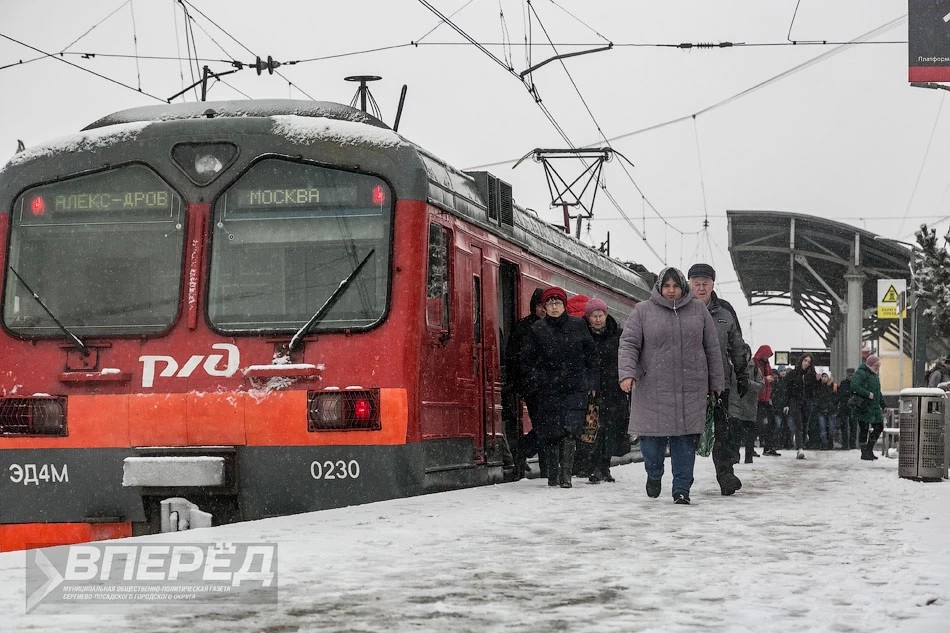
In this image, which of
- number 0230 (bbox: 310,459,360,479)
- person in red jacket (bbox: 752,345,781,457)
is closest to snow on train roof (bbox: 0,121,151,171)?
number 0230 (bbox: 310,459,360,479)

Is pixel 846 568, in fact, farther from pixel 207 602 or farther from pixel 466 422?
pixel 466 422

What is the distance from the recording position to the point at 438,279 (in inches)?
388

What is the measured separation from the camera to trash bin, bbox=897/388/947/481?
13.4 metres

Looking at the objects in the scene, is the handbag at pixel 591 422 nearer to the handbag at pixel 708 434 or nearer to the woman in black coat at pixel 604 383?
the woman in black coat at pixel 604 383

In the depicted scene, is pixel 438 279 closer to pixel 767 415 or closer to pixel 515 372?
pixel 515 372

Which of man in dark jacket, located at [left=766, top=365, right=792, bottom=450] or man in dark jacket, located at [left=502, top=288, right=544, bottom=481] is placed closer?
man in dark jacket, located at [left=502, top=288, right=544, bottom=481]

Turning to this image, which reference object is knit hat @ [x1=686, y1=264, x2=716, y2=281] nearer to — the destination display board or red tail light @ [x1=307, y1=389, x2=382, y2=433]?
red tail light @ [x1=307, y1=389, x2=382, y2=433]

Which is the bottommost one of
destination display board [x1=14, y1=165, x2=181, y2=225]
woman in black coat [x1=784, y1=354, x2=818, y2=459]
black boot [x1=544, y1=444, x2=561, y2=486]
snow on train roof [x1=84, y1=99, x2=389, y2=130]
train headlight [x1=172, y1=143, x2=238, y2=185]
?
black boot [x1=544, y1=444, x2=561, y2=486]

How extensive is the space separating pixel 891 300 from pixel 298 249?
Result: 15.6 metres

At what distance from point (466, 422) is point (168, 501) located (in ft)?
8.19

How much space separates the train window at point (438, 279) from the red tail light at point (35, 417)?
2.46 m

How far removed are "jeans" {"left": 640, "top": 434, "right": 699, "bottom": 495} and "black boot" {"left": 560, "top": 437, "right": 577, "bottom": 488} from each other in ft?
3.63

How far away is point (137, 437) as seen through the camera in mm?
9203

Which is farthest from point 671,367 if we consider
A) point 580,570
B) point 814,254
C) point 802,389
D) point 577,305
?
point 814,254
